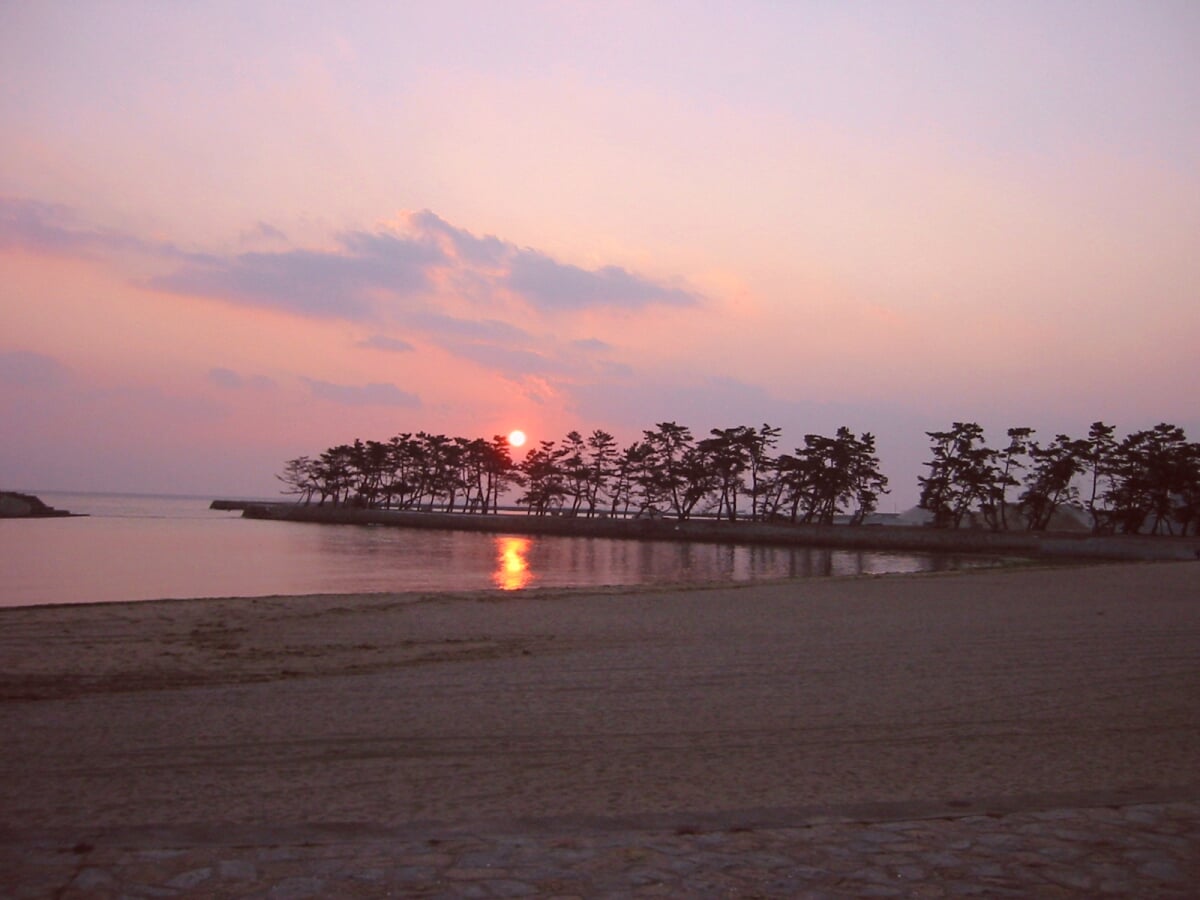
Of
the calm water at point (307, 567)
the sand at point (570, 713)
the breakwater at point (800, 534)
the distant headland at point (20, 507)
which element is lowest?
the calm water at point (307, 567)

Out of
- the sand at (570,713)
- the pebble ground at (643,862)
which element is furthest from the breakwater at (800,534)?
the pebble ground at (643,862)

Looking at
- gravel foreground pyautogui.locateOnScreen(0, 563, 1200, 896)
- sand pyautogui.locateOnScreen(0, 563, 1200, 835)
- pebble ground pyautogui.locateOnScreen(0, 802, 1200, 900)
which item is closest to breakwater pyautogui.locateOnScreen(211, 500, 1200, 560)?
sand pyautogui.locateOnScreen(0, 563, 1200, 835)

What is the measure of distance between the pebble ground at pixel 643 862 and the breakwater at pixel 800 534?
1708 inches

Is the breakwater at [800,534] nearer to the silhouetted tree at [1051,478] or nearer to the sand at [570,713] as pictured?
the silhouetted tree at [1051,478]

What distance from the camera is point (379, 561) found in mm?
34938

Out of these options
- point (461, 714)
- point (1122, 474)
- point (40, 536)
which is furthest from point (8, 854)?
point (1122, 474)

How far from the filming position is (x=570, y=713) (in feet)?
22.9

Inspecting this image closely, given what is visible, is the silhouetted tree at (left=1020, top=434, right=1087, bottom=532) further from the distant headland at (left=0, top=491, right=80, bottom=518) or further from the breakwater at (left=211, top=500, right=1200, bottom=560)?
the distant headland at (left=0, top=491, right=80, bottom=518)

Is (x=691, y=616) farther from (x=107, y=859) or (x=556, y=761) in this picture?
(x=107, y=859)

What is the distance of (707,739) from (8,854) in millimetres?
4031

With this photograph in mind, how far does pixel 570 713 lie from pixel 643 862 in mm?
3151

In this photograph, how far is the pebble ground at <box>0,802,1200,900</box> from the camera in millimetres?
3588

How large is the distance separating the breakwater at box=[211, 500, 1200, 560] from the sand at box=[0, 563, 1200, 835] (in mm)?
35727

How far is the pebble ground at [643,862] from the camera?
11.8 ft
